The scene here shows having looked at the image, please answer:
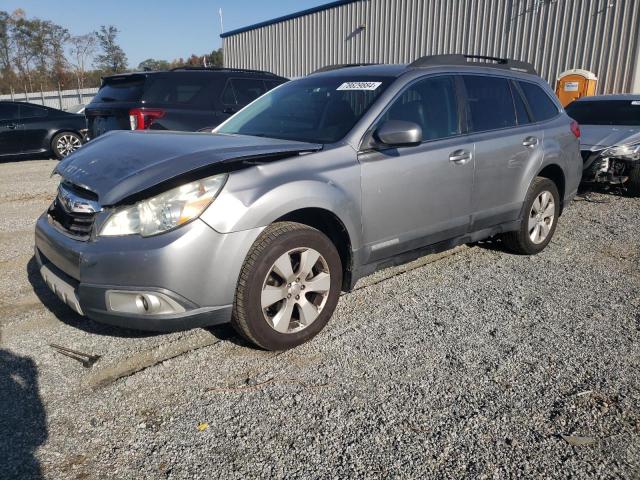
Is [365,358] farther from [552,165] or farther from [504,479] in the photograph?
[552,165]

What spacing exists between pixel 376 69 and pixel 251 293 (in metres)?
2.21

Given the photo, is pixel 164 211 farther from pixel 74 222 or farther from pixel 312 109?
pixel 312 109

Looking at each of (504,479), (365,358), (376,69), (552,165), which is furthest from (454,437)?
(552,165)

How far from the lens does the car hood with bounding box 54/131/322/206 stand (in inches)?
109

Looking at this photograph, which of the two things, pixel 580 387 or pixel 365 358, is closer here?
pixel 580 387

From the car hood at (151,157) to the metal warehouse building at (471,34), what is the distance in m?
12.6

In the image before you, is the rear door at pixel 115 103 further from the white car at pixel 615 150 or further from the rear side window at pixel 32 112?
the white car at pixel 615 150

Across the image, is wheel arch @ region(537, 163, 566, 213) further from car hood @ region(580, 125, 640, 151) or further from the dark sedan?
the dark sedan

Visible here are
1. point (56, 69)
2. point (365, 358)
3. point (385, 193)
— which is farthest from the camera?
point (56, 69)

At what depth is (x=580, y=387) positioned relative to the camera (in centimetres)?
279

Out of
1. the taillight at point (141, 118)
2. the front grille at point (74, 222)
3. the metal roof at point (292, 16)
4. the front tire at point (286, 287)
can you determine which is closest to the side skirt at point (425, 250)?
the front tire at point (286, 287)

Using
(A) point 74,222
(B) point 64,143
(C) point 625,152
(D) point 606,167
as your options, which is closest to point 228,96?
(A) point 74,222

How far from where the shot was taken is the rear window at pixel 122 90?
7.25 metres

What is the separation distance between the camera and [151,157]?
9.86 feet
